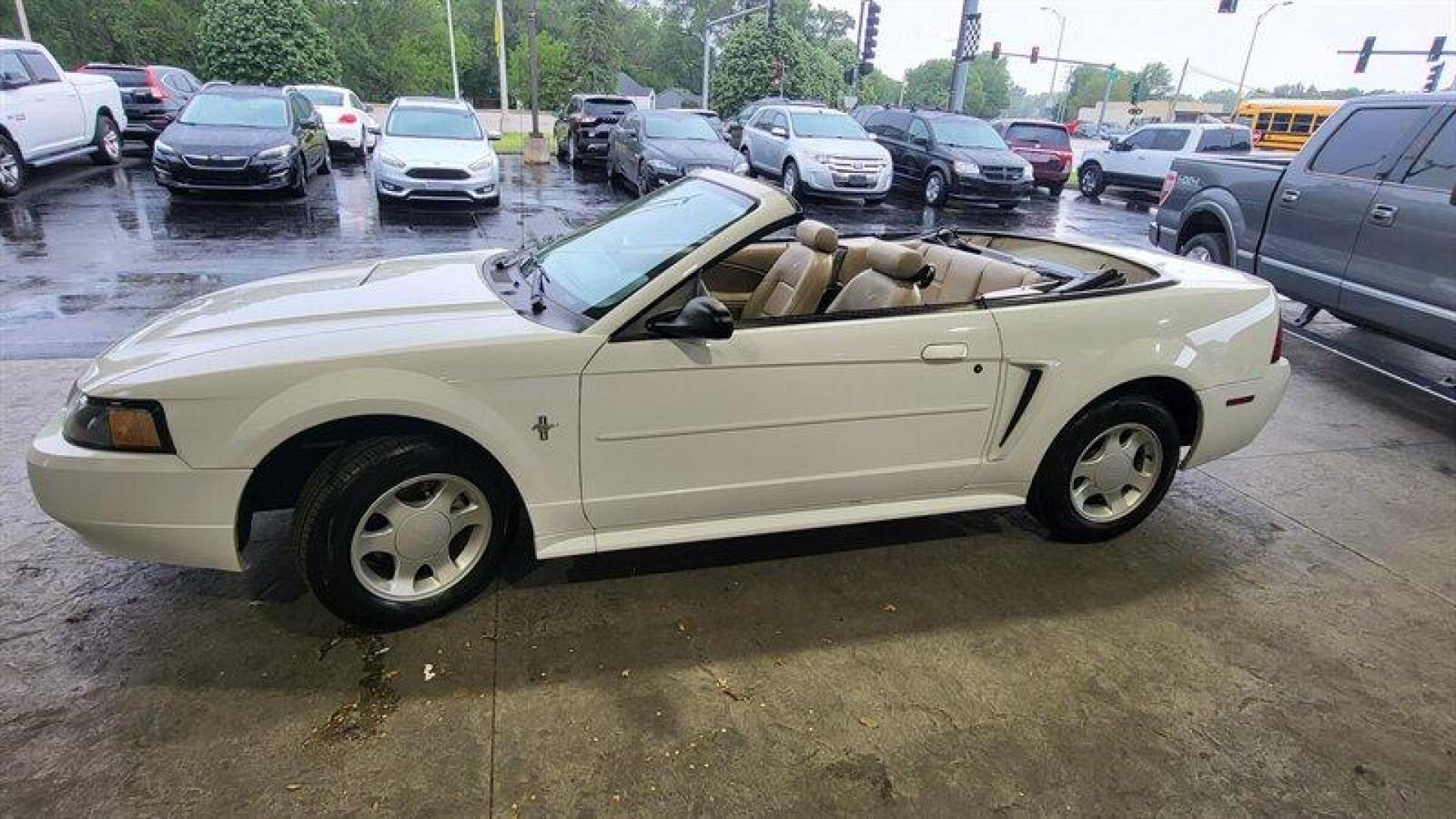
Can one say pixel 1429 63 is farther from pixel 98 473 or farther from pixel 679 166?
pixel 98 473

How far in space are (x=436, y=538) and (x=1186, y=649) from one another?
9.02 feet

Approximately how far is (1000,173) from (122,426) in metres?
15.1

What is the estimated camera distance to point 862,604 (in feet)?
10.5

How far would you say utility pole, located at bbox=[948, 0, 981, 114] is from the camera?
23719 millimetres

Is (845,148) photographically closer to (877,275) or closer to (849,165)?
(849,165)

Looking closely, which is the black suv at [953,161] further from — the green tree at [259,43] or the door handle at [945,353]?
the green tree at [259,43]

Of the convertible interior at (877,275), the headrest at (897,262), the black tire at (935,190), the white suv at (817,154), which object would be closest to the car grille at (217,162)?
the white suv at (817,154)

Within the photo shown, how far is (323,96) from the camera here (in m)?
19.0

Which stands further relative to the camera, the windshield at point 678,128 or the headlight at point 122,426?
the windshield at point 678,128

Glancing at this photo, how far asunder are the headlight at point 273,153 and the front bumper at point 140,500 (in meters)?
9.62

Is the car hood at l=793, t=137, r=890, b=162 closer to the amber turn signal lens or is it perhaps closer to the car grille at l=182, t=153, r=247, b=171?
the car grille at l=182, t=153, r=247, b=171

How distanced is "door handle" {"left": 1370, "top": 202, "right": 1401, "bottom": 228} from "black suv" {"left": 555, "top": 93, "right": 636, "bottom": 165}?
13724 millimetres

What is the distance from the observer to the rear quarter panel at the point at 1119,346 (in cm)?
326

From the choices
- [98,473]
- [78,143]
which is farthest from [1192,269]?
[78,143]
